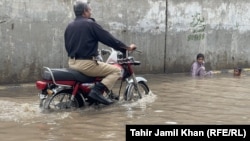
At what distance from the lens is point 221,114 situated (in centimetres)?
782

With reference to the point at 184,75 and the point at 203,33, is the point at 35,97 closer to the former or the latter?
the point at 184,75

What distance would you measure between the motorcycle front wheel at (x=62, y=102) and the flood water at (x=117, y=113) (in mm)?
112

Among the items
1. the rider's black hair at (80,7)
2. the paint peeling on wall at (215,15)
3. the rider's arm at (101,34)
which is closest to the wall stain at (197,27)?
the paint peeling on wall at (215,15)

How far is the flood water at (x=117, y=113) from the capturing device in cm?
647

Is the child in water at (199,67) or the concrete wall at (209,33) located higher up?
the concrete wall at (209,33)

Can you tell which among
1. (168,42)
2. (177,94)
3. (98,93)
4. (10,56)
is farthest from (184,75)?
(98,93)

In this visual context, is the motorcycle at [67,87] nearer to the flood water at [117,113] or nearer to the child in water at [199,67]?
the flood water at [117,113]

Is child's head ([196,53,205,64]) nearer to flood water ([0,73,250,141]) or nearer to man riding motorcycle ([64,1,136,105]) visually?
flood water ([0,73,250,141])

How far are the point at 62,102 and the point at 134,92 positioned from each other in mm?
1536

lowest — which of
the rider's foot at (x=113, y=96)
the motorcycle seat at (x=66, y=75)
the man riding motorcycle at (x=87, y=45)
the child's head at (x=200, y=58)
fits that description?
the rider's foot at (x=113, y=96)

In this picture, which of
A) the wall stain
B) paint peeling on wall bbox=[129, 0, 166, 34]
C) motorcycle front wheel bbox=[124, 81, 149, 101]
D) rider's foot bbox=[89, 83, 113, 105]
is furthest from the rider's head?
the wall stain

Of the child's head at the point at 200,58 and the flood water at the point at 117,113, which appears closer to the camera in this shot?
the flood water at the point at 117,113

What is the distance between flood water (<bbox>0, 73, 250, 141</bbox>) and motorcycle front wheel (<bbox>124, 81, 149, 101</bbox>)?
0.10 meters

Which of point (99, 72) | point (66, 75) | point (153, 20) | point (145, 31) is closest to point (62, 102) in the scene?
point (66, 75)
